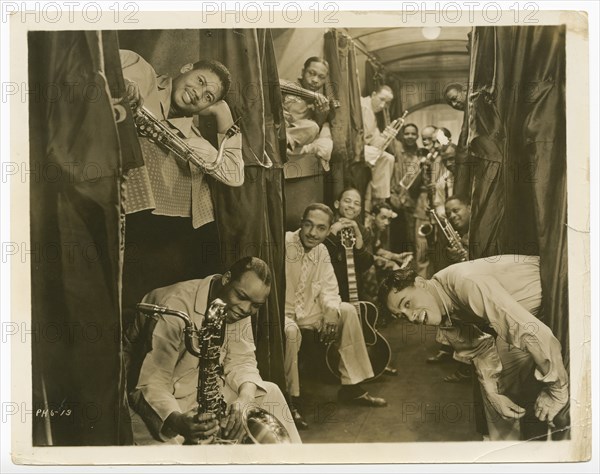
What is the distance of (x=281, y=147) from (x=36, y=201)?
1750 mm

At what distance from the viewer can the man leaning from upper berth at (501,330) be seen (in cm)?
508

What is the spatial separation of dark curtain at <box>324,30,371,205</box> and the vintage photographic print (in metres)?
0.02

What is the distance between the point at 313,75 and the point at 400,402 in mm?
2377

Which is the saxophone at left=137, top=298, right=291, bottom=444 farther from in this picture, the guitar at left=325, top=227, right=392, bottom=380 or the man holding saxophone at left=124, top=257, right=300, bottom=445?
the guitar at left=325, top=227, right=392, bottom=380

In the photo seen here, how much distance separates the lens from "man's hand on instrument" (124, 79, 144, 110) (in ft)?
16.4

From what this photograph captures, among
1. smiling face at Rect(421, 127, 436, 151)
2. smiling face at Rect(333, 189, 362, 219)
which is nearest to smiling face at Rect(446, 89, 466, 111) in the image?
smiling face at Rect(421, 127, 436, 151)

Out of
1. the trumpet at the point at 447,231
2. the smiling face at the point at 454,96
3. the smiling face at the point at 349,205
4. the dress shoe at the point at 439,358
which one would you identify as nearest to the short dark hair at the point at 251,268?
the smiling face at the point at 349,205

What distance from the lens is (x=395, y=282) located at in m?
5.08

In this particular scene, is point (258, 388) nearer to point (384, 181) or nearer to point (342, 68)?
point (384, 181)

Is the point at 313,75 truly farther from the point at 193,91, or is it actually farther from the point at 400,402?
the point at 400,402

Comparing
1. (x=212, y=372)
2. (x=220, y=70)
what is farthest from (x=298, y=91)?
(x=212, y=372)

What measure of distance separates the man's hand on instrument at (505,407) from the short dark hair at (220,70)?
9.28 ft

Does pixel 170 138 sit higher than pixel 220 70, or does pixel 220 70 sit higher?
pixel 220 70

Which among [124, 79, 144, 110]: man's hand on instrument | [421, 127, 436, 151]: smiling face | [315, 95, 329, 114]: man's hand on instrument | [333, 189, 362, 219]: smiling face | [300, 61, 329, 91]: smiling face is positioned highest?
[300, 61, 329, 91]: smiling face
